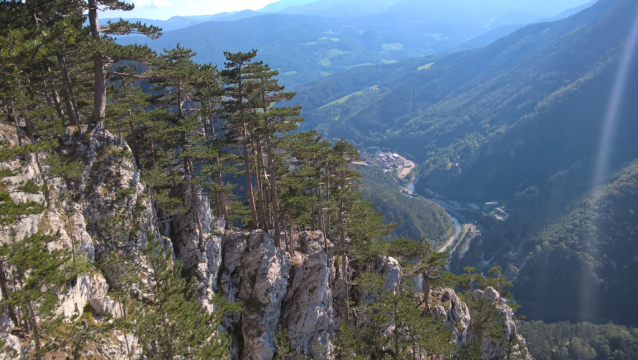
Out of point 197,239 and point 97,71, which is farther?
point 197,239

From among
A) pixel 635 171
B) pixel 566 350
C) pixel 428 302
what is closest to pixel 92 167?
pixel 428 302

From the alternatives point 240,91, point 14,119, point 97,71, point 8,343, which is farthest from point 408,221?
point 8,343

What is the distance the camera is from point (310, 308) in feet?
102

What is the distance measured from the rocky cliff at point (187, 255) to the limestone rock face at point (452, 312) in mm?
8663

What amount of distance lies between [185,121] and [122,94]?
939cm

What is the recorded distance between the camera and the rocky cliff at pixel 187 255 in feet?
55.4

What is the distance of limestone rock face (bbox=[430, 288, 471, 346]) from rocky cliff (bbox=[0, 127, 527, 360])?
28.4ft

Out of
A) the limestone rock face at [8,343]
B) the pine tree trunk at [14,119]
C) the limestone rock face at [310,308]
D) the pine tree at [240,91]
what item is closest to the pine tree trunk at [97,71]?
the pine tree trunk at [14,119]

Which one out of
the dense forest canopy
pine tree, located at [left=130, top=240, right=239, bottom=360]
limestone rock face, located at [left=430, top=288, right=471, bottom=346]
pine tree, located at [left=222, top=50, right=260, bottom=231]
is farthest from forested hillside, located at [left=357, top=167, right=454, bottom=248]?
pine tree, located at [left=130, top=240, right=239, bottom=360]

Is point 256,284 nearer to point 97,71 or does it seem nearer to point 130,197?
point 130,197

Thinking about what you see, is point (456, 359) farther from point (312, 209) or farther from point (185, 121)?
point (185, 121)

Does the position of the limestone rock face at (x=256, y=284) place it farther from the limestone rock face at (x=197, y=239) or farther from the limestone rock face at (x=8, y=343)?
the limestone rock face at (x=8, y=343)

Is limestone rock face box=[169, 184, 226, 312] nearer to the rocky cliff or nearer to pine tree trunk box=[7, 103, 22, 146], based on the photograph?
the rocky cliff

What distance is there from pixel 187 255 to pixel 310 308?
12.4 metres
